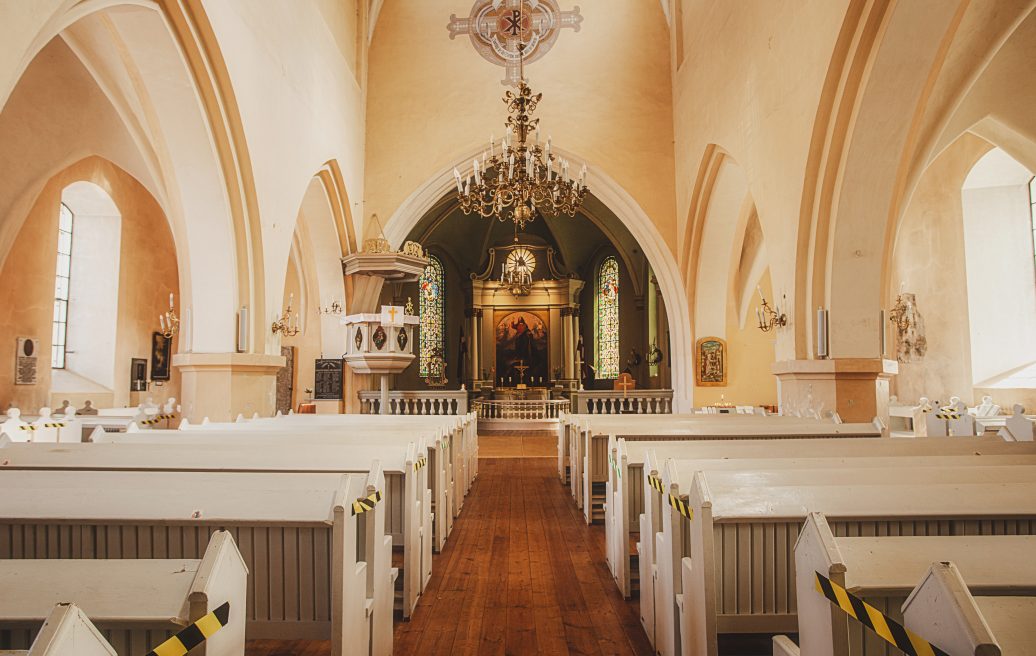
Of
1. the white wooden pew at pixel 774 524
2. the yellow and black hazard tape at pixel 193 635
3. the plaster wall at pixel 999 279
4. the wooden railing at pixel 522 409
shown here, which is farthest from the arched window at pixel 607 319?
the yellow and black hazard tape at pixel 193 635

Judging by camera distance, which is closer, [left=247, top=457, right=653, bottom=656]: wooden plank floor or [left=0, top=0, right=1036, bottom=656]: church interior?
[left=0, top=0, right=1036, bottom=656]: church interior

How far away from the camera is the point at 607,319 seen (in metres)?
18.7

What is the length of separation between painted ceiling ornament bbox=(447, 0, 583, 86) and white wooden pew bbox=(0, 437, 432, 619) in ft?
31.7

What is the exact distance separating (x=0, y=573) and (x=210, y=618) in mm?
554

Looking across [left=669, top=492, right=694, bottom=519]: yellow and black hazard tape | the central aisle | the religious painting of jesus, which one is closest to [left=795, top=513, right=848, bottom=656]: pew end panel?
[left=669, top=492, right=694, bottom=519]: yellow and black hazard tape

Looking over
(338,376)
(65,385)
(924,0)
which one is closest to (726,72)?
(924,0)

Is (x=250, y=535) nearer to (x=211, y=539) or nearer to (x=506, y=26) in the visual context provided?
(x=211, y=539)

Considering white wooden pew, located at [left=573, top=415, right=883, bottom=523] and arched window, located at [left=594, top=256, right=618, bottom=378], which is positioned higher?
arched window, located at [left=594, top=256, right=618, bottom=378]

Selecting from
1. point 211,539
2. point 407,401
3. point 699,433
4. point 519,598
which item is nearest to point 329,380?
point 407,401

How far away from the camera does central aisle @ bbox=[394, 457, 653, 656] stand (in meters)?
2.92

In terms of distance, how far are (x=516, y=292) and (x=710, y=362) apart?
421cm

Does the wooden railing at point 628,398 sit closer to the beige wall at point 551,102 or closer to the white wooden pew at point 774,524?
the beige wall at point 551,102

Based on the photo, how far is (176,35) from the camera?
5.56 meters

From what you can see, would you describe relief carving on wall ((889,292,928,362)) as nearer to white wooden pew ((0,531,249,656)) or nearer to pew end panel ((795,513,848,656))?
pew end panel ((795,513,848,656))
